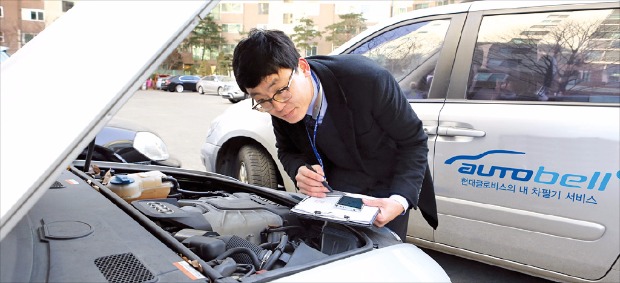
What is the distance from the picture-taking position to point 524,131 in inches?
97.3

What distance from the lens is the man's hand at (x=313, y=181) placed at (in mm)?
1757

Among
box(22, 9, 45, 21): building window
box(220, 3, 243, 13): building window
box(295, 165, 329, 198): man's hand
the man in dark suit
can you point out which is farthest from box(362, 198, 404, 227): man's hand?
box(220, 3, 243, 13): building window

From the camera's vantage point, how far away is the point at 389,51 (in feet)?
10.7

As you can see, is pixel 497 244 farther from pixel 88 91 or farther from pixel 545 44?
pixel 88 91

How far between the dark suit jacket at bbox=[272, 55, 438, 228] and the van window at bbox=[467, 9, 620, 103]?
1059 mm

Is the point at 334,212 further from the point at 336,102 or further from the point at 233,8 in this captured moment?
the point at 233,8

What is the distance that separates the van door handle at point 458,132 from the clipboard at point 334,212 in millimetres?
1228

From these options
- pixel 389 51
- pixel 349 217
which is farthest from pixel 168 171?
pixel 389 51

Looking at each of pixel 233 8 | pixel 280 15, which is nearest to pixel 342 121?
pixel 280 15

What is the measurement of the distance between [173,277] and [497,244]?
6.93 ft

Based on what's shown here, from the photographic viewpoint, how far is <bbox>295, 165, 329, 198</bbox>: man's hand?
176 centimetres

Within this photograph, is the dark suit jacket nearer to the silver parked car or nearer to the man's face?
the man's face

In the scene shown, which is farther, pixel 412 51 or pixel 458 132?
pixel 412 51

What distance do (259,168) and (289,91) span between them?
7.33 ft
